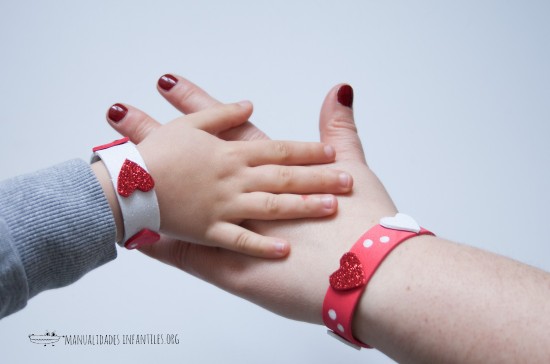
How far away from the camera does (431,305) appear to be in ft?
2.69

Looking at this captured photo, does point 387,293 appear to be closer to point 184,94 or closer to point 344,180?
point 344,180

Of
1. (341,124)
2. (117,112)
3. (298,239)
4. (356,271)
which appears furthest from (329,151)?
(117,112)

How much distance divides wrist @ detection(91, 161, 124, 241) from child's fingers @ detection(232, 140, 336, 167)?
22 centimetres

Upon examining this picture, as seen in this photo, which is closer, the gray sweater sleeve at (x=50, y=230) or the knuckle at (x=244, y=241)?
the gray sweater sleeve at (x=50, y=230)

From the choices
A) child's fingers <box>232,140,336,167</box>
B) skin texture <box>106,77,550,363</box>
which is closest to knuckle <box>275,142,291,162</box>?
child's fingers <box>232,140,336,167</box>

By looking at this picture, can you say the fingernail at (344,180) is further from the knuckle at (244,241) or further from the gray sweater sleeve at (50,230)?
the gray sweater sleeve at (50,230)

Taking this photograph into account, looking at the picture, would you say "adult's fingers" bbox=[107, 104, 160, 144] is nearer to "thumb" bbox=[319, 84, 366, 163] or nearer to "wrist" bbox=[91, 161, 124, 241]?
"wrist" bbox=[91, 161, 124, 241]

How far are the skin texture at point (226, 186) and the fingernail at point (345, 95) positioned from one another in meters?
0.16

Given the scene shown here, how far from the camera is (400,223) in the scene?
93cm

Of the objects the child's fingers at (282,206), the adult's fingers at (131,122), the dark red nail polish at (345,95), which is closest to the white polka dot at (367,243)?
the child's fingers at (282,206)

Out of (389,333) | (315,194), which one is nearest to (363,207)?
(315,194)

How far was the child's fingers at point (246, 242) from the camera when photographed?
0.98 m

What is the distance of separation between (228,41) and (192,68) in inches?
4.7

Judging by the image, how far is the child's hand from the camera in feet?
3.22
